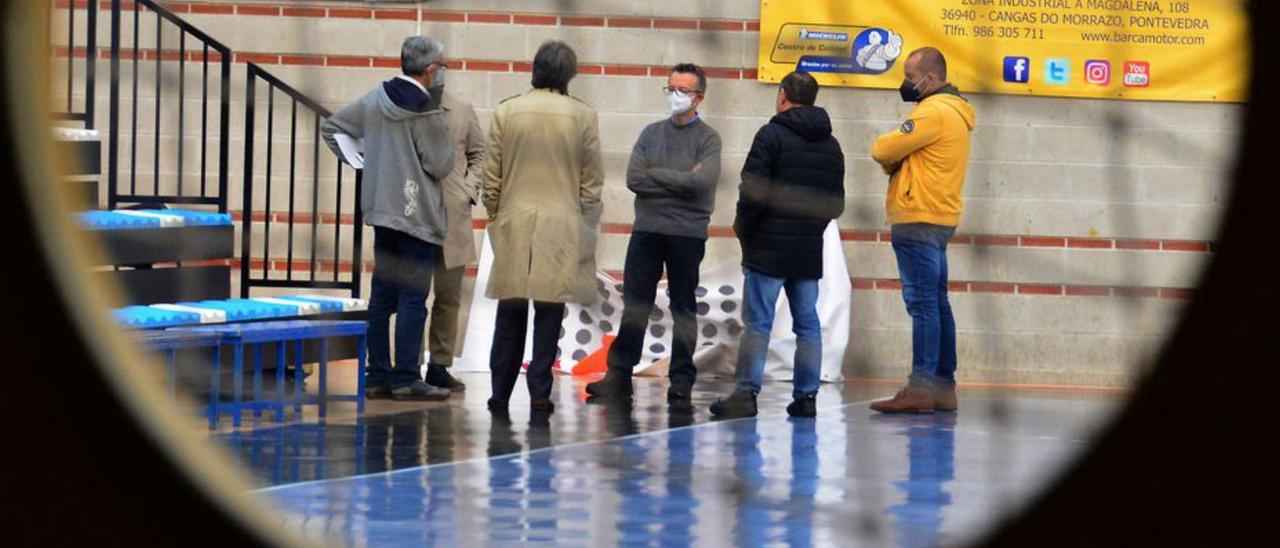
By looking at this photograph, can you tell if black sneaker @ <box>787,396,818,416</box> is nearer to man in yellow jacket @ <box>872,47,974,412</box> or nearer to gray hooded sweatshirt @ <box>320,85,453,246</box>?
man in yellow jacket @ <box>872,47,974,412</box>

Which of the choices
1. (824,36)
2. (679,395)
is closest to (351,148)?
(824,36)

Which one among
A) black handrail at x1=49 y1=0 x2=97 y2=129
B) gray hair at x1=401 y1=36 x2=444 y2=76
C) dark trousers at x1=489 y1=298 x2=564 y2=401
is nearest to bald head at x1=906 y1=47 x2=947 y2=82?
gray hair at x1=401 y1=36 x2=444 y2=76

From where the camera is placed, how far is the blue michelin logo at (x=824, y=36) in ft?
6.30

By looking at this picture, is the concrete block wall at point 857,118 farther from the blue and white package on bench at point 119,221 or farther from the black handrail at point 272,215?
the blue and white package on bench at point 119,221

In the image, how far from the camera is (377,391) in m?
6.15

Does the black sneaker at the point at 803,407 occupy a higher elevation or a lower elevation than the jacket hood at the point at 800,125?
lower

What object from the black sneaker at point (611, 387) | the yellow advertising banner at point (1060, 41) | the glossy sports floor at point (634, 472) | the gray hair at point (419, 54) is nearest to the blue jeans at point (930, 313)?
the glossy sports floor at point (634, 472)

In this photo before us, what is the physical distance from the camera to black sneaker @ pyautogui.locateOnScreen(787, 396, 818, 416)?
6.22 metres

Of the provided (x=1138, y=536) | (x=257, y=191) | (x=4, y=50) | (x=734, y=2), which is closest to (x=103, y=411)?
(x=4, y=50)

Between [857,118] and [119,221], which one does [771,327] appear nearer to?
[119,221]

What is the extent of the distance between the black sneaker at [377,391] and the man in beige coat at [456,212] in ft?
0.66

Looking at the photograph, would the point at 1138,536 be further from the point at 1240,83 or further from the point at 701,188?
the point at 701,188

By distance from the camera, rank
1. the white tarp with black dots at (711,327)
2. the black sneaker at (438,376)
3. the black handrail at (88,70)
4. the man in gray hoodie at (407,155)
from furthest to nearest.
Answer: the white tarp with black dots at (711,327) → the black sneaker at (438,376) → the black handrail at (88,70) → the man in gray hoodie at (407,155)

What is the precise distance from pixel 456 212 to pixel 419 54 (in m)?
1.83
